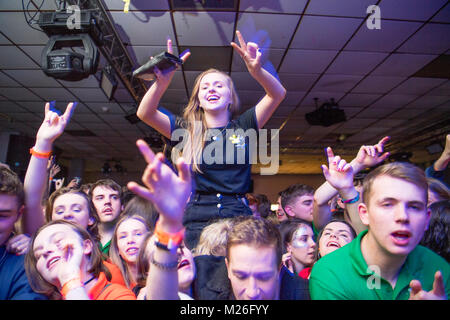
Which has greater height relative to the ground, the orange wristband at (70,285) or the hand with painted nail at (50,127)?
the hand with painted nail at (50,127)

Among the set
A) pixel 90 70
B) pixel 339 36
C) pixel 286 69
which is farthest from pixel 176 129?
pixel 286 69

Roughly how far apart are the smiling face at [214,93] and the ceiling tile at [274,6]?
1928 millimetres

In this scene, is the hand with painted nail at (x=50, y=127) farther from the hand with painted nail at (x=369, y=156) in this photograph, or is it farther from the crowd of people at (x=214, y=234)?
the hand with painted nail at (x=369, y=156)

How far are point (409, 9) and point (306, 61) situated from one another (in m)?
1.32

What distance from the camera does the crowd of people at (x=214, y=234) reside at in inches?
32.4

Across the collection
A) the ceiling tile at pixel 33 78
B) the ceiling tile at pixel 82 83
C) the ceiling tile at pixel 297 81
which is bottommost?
the ceiling tile at pixel 33 78

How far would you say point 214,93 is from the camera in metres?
1.41

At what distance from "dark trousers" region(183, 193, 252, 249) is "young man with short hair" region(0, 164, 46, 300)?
0.61m

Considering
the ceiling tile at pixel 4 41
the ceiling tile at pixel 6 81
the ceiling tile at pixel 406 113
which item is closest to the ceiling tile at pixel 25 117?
the ceiling tile at pixel 6 81

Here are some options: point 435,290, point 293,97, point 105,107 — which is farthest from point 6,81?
point 435,290

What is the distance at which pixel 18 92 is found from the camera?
516 centimetres
